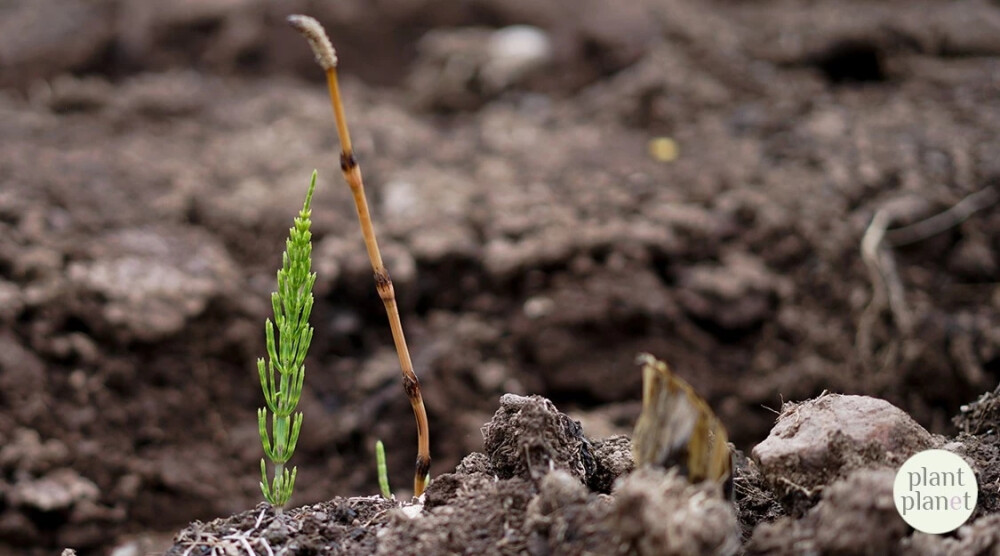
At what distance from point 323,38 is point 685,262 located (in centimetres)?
222

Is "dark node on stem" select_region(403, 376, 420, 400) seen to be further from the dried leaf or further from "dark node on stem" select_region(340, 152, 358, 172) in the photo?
the dried leaf

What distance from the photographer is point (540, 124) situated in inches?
156

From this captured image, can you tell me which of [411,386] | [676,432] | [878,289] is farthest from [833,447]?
[878,289]

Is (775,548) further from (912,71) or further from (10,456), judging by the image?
(912,71)

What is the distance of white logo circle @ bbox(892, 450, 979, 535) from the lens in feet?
3.35

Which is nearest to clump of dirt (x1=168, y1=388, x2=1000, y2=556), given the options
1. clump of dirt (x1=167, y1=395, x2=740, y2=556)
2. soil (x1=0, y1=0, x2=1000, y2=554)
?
clump of dirt (x1=167, y1=395, x2=740, y2=556)

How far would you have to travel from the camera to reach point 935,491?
3.47 feet

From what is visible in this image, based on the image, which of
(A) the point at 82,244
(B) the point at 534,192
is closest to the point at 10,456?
(A) the point at 82,244

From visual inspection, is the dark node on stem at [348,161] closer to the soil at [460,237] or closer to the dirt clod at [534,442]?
the dirt clod at [534,442]

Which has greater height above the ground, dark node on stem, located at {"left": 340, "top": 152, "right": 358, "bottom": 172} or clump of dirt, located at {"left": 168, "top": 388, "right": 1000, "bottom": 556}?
dark node on stem, located at {"left": 340, "top": 152, "right": 358, "bottom": 172}

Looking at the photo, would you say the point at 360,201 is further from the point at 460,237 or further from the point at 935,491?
Answer: the point at 460,237

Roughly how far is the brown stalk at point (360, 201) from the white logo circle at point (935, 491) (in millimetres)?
720

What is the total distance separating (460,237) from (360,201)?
1878mm

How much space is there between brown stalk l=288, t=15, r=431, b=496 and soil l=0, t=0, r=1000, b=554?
98cm
